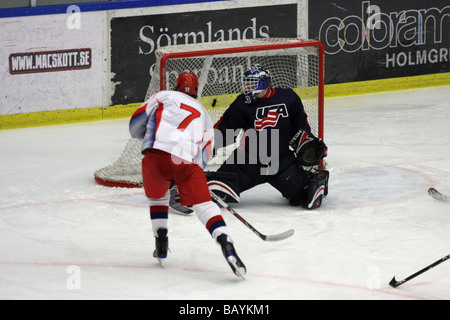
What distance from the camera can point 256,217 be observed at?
5.43m

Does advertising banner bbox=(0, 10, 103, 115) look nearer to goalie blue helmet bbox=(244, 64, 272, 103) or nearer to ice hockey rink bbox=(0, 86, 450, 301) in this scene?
ice hockey rink bbox=(0, 86, 450, 301)

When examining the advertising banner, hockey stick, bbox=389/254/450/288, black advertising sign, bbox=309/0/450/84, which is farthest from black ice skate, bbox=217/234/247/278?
black advertising sign, bbox=309/0/450/84

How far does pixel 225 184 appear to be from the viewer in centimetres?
555

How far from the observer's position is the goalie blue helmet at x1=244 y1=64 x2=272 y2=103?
548cm

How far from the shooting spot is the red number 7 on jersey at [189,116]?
4234 mm

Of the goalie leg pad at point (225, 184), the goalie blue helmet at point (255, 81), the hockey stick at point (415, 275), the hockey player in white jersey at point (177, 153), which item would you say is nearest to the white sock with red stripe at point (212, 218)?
the hockey player in white jersey at point (177, 153)

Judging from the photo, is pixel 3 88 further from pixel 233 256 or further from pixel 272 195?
pixel 233 256

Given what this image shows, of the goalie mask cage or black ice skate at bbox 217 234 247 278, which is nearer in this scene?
black ice skate at bbox 217 234 247 278

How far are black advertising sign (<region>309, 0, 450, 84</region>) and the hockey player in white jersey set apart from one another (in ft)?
17.4

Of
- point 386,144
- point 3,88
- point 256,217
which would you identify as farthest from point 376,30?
point 256,217

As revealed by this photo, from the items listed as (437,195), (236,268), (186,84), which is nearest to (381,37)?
(437,195)

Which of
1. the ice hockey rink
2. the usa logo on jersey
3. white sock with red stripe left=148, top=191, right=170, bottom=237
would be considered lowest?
the ice hockey rink

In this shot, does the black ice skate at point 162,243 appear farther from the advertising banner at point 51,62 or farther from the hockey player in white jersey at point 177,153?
the advertising banner at point 51,62

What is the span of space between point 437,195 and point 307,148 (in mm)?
844
